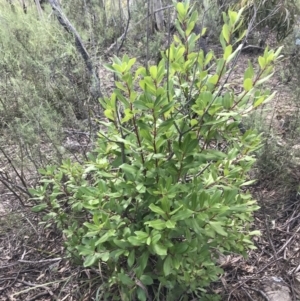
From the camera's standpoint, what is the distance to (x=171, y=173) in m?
1.51

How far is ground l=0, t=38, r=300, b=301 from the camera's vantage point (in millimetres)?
2004

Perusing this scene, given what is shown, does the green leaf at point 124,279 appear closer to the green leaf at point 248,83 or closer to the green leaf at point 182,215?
the green leaf at point 182,215

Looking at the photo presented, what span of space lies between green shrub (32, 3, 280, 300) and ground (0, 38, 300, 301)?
344 mm

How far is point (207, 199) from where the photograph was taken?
4.76 feet

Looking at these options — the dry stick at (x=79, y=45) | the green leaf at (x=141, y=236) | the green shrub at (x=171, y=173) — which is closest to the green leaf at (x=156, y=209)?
the green shrub at (x=171, y=173)

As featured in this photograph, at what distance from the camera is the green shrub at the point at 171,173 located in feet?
4.63

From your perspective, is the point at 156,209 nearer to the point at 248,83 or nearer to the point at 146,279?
the point at 146,279

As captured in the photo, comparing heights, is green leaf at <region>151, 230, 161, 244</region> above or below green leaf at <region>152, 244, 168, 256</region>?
above

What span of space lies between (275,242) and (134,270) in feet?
3.60

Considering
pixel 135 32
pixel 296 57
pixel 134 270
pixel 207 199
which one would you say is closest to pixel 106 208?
pixel 134 270

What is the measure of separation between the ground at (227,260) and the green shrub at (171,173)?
344mm

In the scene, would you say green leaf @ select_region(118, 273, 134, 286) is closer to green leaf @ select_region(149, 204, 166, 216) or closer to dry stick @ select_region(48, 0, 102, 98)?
green leaf @ select_region(149, 204, 166, 216)

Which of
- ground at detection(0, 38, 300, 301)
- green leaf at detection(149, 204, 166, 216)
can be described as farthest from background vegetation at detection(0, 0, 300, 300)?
ground at detection(0, 38, 300, 301)

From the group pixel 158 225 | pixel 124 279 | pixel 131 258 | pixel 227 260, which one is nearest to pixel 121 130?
pixel 158 225
